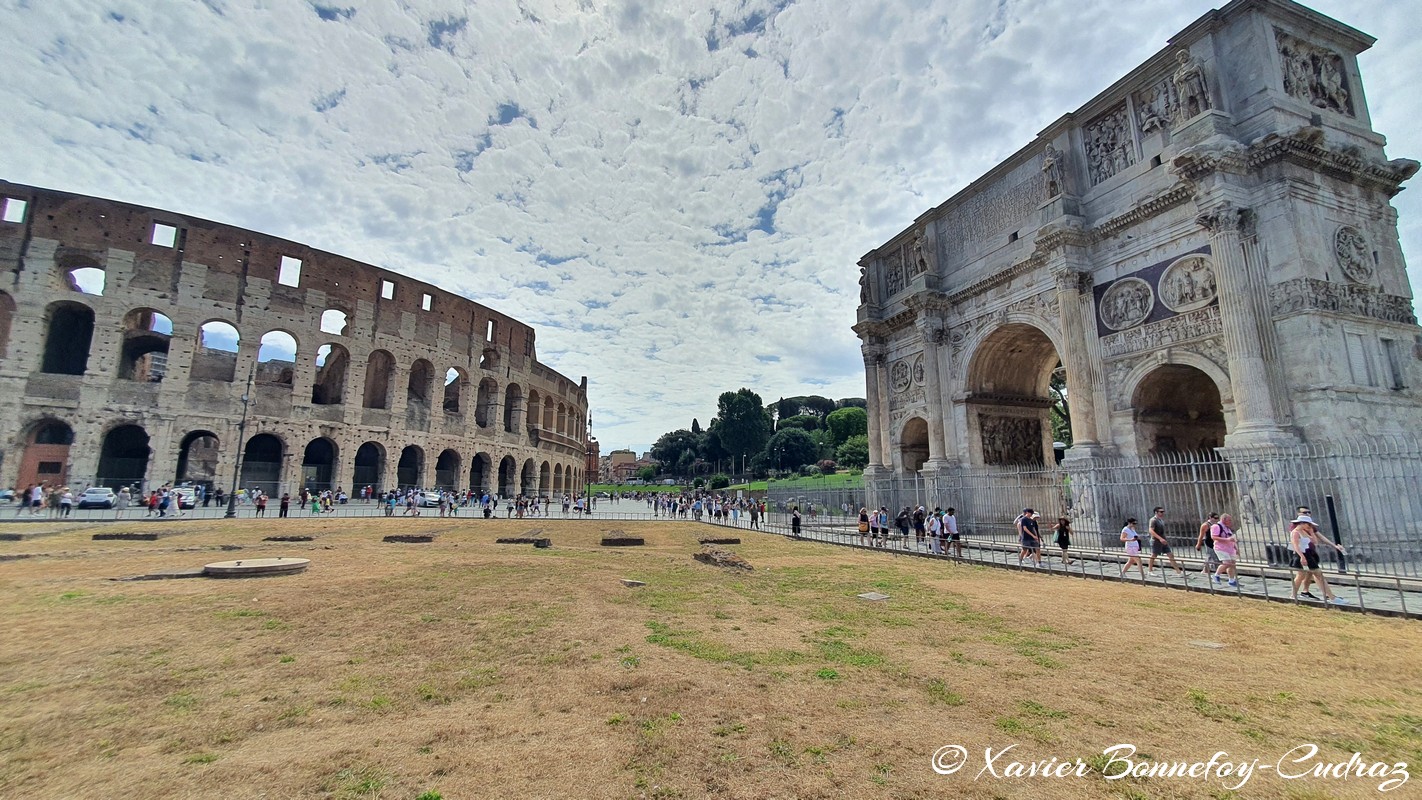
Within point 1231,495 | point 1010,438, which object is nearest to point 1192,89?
point 1231,495

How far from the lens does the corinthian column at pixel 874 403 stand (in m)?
25.5

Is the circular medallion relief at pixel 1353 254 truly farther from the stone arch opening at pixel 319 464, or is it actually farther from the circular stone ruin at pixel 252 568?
the stone arch opening at pixel 319 464

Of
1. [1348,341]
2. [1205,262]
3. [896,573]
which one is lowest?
[896,573]

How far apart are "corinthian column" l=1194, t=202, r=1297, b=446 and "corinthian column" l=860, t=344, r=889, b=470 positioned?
13098 millimetres

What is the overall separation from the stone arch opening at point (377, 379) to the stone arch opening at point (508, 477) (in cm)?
1017

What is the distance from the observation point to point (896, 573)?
1202 cm

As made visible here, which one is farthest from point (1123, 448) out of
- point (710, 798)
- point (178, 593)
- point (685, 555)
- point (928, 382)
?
point (178, 593)

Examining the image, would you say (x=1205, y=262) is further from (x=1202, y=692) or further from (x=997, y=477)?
(x=1202, y=692)

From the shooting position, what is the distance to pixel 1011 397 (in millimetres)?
22203

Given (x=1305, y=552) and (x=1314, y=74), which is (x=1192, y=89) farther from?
(x=1305, y=552)

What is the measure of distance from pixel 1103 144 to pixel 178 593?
78.1 feet

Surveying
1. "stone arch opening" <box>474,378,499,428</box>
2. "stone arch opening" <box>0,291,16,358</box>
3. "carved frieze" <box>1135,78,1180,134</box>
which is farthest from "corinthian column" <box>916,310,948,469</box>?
"stone arch opening" <box>0,291,16,358</box>

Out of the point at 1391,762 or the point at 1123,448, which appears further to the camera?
the point at 1123,448

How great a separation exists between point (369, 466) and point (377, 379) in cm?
641
